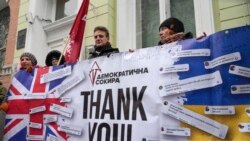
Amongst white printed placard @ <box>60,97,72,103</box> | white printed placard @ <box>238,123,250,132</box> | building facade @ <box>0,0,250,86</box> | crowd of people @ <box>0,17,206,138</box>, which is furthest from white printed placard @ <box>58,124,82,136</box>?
building facade @ <box>0,0,250,86</box>

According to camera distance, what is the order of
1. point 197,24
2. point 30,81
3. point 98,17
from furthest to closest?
point 98,17, point 197,24, point 30,81

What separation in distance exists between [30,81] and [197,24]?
232cm

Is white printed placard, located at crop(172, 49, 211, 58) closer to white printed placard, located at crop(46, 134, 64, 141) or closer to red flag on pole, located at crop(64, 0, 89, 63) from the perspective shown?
white printed placard, located at crop(46, 134, 64, 141)

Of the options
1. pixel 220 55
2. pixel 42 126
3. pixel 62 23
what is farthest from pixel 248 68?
pixel 62 23

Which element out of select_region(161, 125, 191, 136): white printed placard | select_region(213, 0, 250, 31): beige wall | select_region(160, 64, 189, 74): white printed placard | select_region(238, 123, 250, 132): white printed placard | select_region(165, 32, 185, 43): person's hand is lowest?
select_region(161, 125, 191, 136): white printed placard

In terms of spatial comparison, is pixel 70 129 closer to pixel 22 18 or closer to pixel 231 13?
pixel 231 13

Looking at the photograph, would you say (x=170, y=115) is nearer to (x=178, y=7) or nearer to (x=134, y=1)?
(x=178, y=7)

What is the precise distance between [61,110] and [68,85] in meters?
0.24

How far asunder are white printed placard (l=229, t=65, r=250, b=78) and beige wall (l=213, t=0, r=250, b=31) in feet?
6.17

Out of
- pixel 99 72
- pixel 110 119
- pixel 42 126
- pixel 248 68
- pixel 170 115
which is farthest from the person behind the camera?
pixel 42 126

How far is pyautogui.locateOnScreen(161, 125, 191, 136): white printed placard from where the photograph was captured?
76.6 inches

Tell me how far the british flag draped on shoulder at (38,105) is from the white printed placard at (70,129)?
31mm

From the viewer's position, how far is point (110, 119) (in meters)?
2.34

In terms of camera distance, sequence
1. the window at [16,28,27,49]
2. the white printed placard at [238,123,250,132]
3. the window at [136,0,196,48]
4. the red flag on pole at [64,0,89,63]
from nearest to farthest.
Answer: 1. the white printed placard at [238,123,250,132]
2. the red flag on pole at [64,0,89,63]
3. the window at [136,0,196,48]
4. the window at [16,28,27,49]
